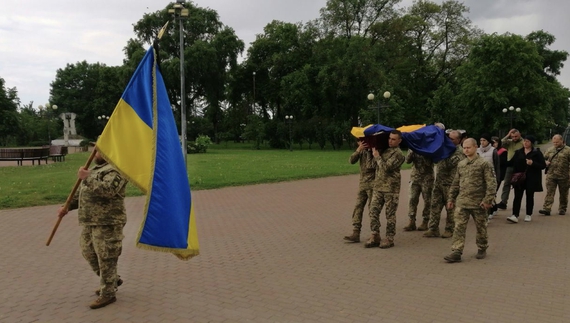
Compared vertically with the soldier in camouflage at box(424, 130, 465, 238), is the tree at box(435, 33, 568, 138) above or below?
above

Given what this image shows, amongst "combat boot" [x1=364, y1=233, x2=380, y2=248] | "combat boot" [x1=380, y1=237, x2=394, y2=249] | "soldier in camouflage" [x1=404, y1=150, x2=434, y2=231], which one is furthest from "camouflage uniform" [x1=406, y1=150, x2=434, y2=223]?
"combat boot" [x1=364, y1=233, x2=380, y2=248]

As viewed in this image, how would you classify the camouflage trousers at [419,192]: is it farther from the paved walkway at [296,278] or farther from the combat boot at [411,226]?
the paved walkway at [296,278]

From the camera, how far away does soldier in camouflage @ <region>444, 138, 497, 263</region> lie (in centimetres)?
615

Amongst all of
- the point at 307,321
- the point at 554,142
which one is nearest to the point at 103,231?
the point at 307,321

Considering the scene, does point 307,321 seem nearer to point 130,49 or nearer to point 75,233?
point 75,233

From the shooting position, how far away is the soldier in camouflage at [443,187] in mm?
7699

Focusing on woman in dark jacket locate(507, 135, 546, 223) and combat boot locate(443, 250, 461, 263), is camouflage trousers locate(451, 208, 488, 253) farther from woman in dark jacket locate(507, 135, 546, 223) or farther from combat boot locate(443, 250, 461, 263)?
woman in dark jacket locate(507, 135, 546, 223)

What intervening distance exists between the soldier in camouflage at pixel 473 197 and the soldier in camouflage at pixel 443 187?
131 cm

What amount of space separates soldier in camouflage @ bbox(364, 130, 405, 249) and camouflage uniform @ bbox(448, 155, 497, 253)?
99 cm

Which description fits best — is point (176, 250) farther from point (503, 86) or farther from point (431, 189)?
point (503, 86)

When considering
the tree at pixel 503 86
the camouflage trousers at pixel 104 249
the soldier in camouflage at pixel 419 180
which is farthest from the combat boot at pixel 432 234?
the tree at pixel 503 86

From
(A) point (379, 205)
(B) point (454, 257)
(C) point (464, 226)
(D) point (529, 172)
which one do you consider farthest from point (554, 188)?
(A) point (379, 205)

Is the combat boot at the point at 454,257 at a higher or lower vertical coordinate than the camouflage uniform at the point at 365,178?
lower

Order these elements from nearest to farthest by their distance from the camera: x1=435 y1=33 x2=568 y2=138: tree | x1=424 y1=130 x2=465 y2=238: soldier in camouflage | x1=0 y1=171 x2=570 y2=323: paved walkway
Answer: x1=0 y1=171 x2=570 y2=323: paved walkway → x1=424 y1=130 x2=465 y2=238: soldier in camouflage → x1=435 y1=33 x2=568 y2=138: tree
